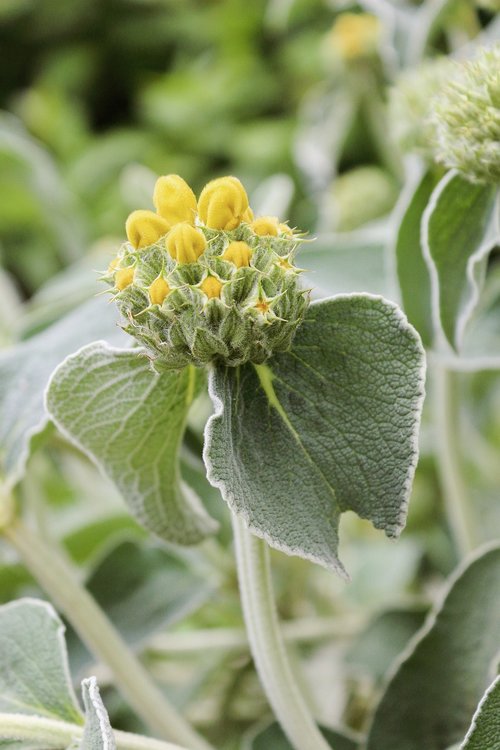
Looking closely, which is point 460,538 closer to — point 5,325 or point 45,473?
point 5,325

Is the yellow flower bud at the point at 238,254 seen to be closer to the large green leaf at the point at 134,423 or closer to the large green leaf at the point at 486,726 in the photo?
the large green leaf at the point at 134,423

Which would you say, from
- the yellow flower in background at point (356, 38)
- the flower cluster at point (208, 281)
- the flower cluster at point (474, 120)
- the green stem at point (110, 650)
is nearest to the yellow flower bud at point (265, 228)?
the flower cluster at point (208, 281)

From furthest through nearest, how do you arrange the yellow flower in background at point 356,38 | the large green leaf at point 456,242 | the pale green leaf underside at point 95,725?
the yellow flower in background at point 356,38
the large green leaf at point 456,242
the pale green leaf underside at point 95,725

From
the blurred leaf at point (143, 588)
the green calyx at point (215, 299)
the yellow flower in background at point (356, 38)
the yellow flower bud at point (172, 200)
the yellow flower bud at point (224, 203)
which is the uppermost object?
the yellow flower in background at point (356, 38)

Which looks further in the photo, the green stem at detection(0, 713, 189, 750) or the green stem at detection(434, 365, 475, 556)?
the green stem at detection(434, 365, 475, 556)

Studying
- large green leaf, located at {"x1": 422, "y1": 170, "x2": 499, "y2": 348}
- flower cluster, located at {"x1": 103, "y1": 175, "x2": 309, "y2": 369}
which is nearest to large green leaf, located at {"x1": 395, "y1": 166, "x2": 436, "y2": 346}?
large green leaf, located at {"x1": 422, "y1": 170, "x2": 499, "y2": 348}

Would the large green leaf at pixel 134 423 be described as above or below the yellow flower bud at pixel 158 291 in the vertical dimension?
below

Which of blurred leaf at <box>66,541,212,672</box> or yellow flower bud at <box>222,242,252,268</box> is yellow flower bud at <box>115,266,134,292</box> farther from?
blurred leaf at <box>66,541,212,672</box>
